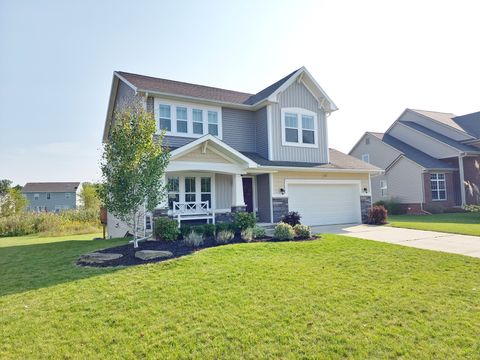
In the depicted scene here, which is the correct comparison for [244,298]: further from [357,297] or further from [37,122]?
[37,122]

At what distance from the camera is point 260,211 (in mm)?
15555

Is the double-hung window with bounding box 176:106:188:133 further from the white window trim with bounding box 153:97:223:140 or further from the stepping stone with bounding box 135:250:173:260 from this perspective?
the stepping stone with bounding box 135:250:173:260

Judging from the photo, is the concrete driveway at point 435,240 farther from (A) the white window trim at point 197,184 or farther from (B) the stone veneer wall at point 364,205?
(A) the white window trim at point 197,184

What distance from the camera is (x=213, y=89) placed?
17656mm

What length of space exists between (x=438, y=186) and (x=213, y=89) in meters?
18.7

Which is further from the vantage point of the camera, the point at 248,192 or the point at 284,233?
the point at 248,192

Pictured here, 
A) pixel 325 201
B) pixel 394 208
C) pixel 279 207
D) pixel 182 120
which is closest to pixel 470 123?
pixel 394 208

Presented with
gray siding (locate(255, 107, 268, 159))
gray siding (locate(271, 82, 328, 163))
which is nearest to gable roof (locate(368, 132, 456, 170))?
gray siding (locate(271, 82, 328, 163))

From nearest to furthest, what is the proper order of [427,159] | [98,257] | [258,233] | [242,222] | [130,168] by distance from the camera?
[98,257] < [130,168] < [258,233] < [242,222] < [427,159]

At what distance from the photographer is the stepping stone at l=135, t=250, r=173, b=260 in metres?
7.92

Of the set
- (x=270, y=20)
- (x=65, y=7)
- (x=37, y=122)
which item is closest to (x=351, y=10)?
(x=270, y=20)

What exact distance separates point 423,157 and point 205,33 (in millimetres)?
21169

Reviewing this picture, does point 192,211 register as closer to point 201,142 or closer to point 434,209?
point 201,142

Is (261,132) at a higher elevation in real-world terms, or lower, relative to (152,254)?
higher
